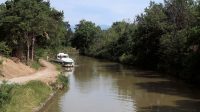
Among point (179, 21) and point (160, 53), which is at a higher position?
point (179, 21)

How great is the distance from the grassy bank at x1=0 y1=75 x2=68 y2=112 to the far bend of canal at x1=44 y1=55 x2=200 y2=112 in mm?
1082

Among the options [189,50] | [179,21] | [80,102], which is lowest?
[80,102]

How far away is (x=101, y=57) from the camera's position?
396 ft

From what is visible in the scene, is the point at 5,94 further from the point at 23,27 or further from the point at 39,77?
the point at 23,27

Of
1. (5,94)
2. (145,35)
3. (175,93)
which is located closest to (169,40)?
(145,35)

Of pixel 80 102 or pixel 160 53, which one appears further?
pixel 160 53

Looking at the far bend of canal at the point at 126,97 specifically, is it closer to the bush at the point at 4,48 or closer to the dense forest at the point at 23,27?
the bush at the point at 4,48

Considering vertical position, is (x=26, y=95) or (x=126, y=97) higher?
(x=26, y=95)

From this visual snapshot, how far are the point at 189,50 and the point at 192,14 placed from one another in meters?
14.8

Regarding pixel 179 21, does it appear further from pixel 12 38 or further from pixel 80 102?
pixel 80 102

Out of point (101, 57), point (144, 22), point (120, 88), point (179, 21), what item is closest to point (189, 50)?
point (120, 88)

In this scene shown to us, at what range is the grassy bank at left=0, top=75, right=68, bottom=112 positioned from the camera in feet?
86.6

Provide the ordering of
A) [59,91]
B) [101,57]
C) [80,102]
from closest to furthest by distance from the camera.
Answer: [80,102]
[59,91]
[101,57]

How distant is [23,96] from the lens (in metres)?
30.5
